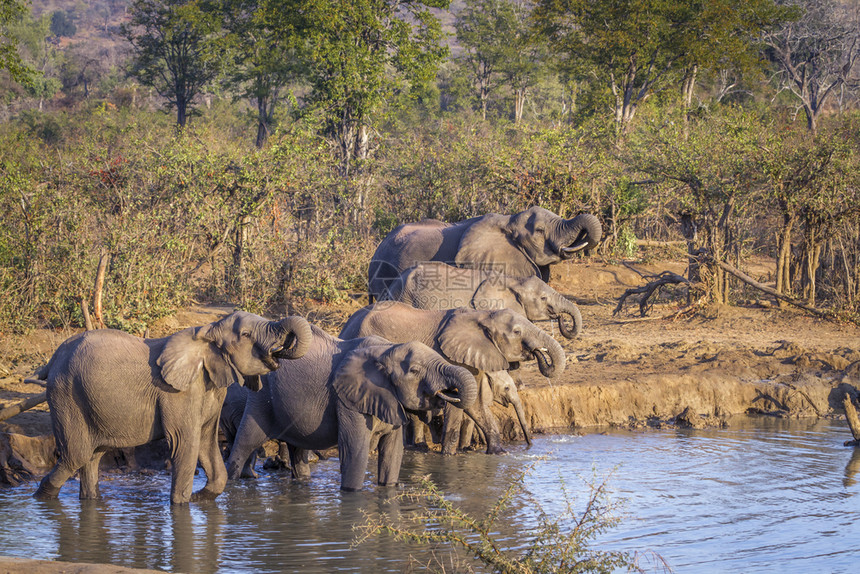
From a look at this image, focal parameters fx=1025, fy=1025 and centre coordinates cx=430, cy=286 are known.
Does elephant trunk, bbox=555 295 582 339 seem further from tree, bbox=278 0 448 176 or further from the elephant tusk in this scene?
tree, bbox=278 0 448 176

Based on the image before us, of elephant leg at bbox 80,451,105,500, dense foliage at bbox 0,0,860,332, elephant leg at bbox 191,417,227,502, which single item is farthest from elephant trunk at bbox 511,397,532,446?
dense foliage at bbox 0,0,860,332

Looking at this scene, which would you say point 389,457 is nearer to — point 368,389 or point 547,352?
point 368,389

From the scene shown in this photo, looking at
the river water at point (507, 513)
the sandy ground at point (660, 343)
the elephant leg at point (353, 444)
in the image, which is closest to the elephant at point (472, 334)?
the river water at point (507, 513)

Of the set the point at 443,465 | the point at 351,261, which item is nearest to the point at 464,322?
the point at 443,465

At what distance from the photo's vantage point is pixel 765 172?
51.8 feet

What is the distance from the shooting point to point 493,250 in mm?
12914

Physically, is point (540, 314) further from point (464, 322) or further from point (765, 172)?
point (765, 172)

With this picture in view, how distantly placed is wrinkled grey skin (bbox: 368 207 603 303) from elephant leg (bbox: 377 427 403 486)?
13.4 ft

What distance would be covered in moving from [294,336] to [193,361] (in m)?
0.80

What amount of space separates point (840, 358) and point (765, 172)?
3729 mm

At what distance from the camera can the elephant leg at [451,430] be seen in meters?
10.2

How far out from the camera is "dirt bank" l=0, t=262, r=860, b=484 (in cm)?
1190

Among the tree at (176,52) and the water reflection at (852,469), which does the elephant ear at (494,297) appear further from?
the tree at (176,52)

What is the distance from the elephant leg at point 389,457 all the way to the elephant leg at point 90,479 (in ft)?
7.63
